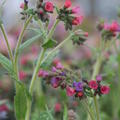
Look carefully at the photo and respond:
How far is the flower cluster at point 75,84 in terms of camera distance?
3.99 feet

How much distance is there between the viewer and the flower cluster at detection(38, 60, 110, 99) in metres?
1.22

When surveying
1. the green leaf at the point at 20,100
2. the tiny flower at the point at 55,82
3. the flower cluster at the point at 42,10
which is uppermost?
the flower cluster at the point at 42,10

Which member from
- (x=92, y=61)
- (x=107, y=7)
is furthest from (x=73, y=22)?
(x=107, y=7)

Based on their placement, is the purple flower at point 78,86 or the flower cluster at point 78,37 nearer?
the purple flower at point 78,86

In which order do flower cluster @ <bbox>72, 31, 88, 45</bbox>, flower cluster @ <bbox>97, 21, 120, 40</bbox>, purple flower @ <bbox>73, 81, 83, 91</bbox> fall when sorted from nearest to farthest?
purple flower @ <bbox>73, 81, 83, 91</bbox>, flower cluster @ <bbox>72, 31, 88, 45</bbox>, flower cluster @ <bbox>97, 21, 120, 40</bbox>

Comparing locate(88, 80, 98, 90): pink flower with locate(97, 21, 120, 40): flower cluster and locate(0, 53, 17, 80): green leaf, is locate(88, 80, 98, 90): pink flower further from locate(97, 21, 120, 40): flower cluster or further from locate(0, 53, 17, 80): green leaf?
locate(97, 21, 120, 40): flower cluster

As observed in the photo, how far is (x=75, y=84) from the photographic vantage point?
48.3 inches

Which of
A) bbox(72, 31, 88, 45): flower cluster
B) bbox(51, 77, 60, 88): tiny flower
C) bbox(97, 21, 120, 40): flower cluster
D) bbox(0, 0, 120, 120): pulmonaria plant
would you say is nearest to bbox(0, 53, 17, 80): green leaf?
bbox(0, 0, 120, 120): pulmonaria plant

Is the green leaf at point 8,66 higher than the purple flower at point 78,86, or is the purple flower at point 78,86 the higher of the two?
the green leaf at point 8,66

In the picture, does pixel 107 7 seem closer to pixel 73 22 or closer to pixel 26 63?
pixel 26 63

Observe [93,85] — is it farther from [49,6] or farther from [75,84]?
[49,6]

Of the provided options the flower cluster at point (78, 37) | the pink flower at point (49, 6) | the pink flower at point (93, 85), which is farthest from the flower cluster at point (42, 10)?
the pink flower at point (93, 85)

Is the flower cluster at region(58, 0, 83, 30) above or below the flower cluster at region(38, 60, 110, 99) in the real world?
above

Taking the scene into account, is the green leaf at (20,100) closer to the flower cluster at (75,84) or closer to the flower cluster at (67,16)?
the flower cluster at (75,84)
